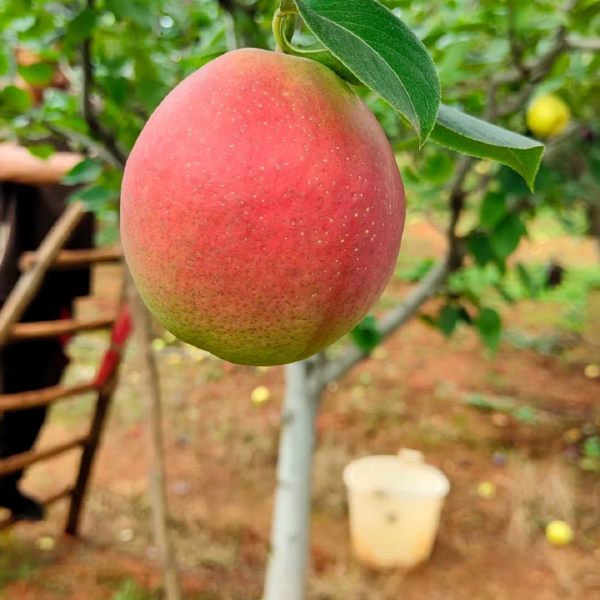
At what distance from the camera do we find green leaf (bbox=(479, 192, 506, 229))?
1.34 metres

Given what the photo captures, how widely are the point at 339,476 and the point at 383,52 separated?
2.83 meters

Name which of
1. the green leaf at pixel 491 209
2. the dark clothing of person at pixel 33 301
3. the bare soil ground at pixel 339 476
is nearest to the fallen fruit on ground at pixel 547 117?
the green leaf at pixel 491 209

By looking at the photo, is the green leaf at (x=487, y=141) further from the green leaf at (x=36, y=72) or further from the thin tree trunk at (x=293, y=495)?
the thin tree trunk at (x=293, y=495)

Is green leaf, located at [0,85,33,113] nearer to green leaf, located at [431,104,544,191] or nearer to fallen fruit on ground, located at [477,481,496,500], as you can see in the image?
green leaf, located at [431,104,544,191]

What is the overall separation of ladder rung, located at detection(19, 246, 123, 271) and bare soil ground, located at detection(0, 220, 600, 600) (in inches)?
45.4

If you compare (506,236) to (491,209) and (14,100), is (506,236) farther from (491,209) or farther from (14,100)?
(14,100)

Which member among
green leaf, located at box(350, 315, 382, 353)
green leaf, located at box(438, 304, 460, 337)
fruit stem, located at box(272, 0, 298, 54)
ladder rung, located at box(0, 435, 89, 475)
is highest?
fruit stem, located at box(272, 0, 298, 54)

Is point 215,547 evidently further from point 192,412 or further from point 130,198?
point 130,198

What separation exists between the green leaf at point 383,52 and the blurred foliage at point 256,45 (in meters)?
0.42

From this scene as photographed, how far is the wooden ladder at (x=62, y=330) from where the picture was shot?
5.78 feet

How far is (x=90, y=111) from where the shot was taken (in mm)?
1070

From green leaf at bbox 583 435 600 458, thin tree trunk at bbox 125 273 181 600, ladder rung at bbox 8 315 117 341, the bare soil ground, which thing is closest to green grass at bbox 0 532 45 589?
the bare soil ground

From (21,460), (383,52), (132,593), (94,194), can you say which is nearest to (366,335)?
(94,194)

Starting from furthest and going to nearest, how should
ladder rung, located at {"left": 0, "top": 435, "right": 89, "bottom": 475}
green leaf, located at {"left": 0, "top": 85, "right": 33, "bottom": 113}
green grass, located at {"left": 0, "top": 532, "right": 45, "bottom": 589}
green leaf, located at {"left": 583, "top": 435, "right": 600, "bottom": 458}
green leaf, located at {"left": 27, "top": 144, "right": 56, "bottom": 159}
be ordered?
green leaf, located at {"left": 583, "top": 435, "right": 600, "bottom": 458}
green grass, located at {"left": 0, "top": 532, "right": 45, "bottom": 589}
ladder rung, located at {"left": 0, "top": 435, "right": 89, "bottom": 475}
green leaf, located at {"left": 27, "top": 144, "right": 56, "bottom": 159}
green leaf, located at {"left": 0, "top": 85, "right": 33, "bottom": 113}
